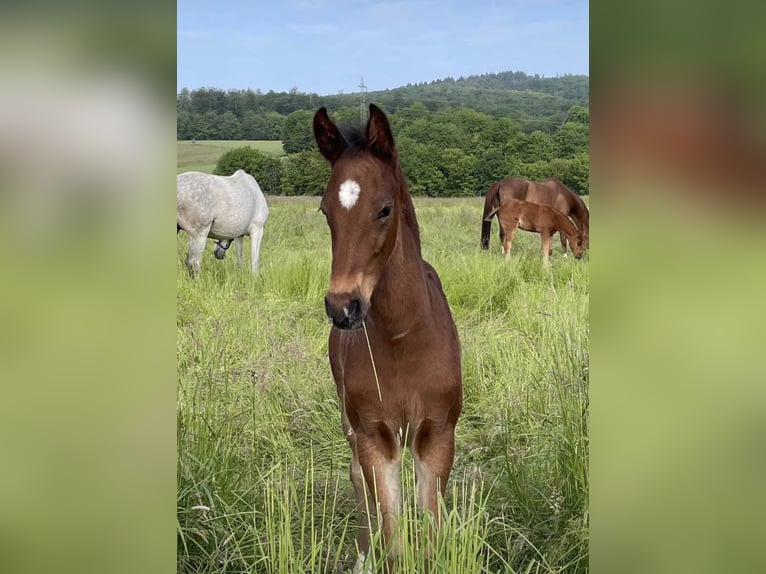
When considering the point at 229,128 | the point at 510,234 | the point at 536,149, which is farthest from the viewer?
the point at 536,149

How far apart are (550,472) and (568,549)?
0.92ft

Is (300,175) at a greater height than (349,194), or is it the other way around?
(300,175)

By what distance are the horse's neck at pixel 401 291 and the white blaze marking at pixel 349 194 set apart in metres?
0.22

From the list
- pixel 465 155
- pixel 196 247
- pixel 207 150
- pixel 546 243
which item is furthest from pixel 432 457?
pixel 465 155

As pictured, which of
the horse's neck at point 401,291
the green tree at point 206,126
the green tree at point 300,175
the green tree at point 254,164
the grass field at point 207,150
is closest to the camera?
the horse's neck at point 401,291

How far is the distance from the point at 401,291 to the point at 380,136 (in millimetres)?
400

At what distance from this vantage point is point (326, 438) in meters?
2.79

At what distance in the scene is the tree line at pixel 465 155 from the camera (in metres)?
14.6

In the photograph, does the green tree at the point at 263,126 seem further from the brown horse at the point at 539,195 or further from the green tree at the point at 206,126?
the brown horse at the point at 539,195

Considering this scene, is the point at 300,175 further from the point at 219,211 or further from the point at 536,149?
the point at 536,149

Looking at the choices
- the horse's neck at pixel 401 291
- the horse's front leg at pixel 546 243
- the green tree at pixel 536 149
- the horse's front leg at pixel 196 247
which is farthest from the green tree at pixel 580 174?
→ the horse's neck at pixel 401 291

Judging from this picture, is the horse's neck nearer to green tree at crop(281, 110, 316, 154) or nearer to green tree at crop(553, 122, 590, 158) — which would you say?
green tree at crop(281, 110, 316, 154)
